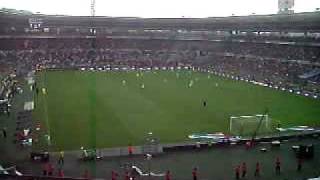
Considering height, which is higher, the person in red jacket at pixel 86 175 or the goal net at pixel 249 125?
the goal net at pixel 249 125

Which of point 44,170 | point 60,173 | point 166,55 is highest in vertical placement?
point 166,55

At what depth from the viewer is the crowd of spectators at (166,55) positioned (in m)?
59.7

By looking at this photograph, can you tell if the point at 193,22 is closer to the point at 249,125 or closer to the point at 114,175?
the point at 249,125

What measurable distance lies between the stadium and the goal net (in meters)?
0.08

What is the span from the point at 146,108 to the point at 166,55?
4393 centimetres

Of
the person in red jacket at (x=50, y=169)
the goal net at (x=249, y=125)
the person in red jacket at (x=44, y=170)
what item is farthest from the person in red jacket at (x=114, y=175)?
the goal net at (x=249, y=125)

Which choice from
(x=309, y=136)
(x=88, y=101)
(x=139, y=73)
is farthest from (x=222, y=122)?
(x=139, y=73)

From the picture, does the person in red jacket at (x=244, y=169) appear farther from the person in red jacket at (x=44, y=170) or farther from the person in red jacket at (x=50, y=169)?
the person in red jacket at (x=44, y=170)

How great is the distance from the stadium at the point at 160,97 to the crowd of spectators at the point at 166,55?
174 mm

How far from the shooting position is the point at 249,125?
2908 centimetres

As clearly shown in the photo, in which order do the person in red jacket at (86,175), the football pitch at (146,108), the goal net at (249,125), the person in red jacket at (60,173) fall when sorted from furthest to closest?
the goal net at (249,125)
the football pitch at (146,108)
the person in red jacket at (60,173)
the person in red jacket at (86,175)

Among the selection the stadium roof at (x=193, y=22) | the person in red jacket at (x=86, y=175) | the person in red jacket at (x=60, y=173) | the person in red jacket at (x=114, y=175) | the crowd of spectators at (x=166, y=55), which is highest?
the stadium roof at (x=193, y=22)

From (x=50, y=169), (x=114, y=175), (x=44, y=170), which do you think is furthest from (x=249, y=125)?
(x=44, y=170)

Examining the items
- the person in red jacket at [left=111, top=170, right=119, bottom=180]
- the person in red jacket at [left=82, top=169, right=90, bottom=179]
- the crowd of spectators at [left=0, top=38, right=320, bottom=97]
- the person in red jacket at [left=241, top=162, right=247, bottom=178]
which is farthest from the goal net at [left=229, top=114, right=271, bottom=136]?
the crowd of spectators at [left=0, top=38, right=320, bottom=97]
